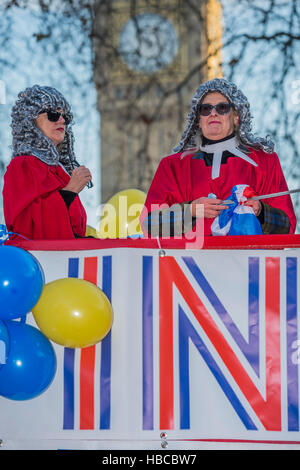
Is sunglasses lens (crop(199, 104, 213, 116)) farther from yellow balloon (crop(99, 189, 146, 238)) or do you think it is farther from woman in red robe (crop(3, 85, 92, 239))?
yellow balloon (crop(99, 189, 146, 238))

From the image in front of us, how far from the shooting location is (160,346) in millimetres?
3041

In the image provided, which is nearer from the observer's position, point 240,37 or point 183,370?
point 183,370

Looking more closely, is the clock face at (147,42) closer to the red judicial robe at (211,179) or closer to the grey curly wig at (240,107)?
the grey curly wig at (240,107)

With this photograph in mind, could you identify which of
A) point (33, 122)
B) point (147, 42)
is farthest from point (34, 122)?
point (147, 42)

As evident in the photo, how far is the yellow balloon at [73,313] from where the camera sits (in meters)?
2.87

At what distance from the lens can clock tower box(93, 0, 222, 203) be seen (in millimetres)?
9118

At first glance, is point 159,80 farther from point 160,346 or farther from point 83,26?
point 160,346

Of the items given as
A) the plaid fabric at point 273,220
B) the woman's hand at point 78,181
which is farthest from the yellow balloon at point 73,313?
the plaid fabric at point 273,220

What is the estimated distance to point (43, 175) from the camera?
3.72m

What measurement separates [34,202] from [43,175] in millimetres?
158

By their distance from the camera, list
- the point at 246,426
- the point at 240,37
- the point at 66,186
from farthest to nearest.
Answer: the point at 240,37
the point at 66,186
the point at 246,426

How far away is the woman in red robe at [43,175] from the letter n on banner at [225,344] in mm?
832

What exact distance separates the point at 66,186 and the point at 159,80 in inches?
251
